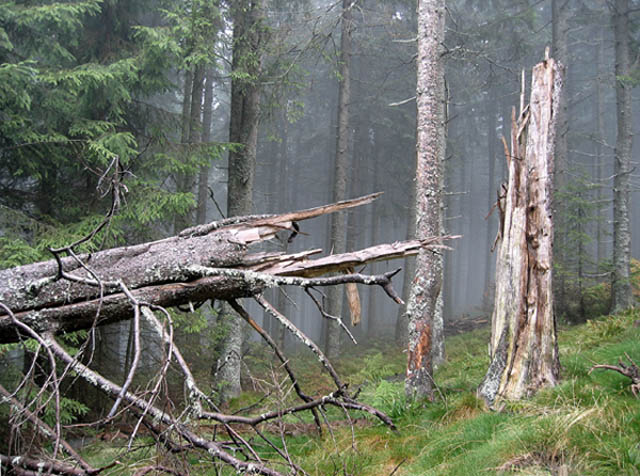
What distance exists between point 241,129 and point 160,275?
8096 millimetres

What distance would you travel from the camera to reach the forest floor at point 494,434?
10.2 feet

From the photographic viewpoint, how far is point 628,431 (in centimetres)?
324

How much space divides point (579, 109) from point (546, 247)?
3577cm

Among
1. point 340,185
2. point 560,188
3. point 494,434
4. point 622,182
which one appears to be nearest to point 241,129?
point 340,185

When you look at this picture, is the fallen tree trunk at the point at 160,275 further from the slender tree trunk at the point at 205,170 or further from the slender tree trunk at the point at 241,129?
the slender tree trunk at the point at 205,170

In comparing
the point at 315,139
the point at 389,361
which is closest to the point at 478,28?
the point at 315,139

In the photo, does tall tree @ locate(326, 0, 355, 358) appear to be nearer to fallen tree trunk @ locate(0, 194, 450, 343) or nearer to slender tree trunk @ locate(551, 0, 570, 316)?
slender tree trunk @ locate(551, 0, 570, 316)

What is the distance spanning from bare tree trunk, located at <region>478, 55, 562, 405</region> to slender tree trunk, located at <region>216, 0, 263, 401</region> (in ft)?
19.8

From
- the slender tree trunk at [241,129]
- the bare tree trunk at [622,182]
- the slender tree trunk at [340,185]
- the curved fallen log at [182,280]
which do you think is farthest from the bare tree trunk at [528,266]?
the slender tree trunk at [340,185]

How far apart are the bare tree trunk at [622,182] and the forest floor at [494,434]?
632 cm

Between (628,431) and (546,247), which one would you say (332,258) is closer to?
(628,431)

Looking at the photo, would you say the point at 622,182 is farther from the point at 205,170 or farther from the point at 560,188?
the point at 205,170

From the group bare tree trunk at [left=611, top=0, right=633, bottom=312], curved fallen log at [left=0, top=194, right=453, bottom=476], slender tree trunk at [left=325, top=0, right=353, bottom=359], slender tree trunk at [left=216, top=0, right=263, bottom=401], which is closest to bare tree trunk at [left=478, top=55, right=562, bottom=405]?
curved fallen log at [left=0, top=194, right=453, bottom=476]

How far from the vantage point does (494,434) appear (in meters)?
3.92
